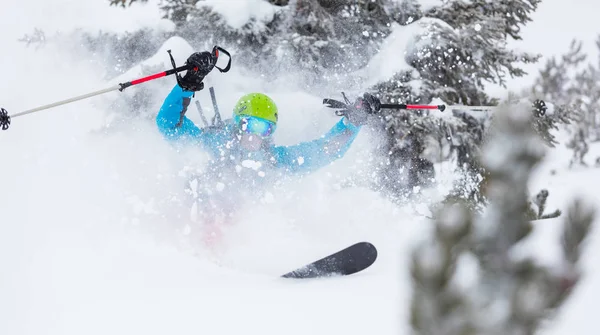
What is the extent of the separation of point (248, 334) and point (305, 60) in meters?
4.91

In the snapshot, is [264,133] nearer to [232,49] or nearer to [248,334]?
[232,49]

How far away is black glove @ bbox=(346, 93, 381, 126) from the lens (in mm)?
5504

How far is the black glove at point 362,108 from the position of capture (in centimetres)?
550

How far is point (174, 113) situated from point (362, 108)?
1.88 metres

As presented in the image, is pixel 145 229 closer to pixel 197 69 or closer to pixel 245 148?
pixel 245 148

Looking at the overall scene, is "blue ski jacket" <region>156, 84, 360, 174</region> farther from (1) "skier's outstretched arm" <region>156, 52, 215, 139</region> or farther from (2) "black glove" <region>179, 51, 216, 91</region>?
(2) "black glove" <region>179, 51, 216, 91</region>

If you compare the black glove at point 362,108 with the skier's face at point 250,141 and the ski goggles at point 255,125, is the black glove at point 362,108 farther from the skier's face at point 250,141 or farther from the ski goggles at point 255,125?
the skier's face at point 250,141

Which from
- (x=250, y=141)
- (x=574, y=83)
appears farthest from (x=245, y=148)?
(x=574, y=83)

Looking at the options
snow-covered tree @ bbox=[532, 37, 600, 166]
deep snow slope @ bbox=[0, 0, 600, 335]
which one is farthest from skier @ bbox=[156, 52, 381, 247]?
snow-covered tree @ bbox=[532, 37, 600, 166]

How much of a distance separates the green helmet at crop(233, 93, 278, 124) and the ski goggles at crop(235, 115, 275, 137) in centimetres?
4

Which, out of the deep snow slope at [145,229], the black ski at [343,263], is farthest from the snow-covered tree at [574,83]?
the black ski at [343,263]

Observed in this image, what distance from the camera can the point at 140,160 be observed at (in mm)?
7078

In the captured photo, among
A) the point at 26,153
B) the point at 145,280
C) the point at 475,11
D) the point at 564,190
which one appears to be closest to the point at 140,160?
the point at 26,153

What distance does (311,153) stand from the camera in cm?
610
